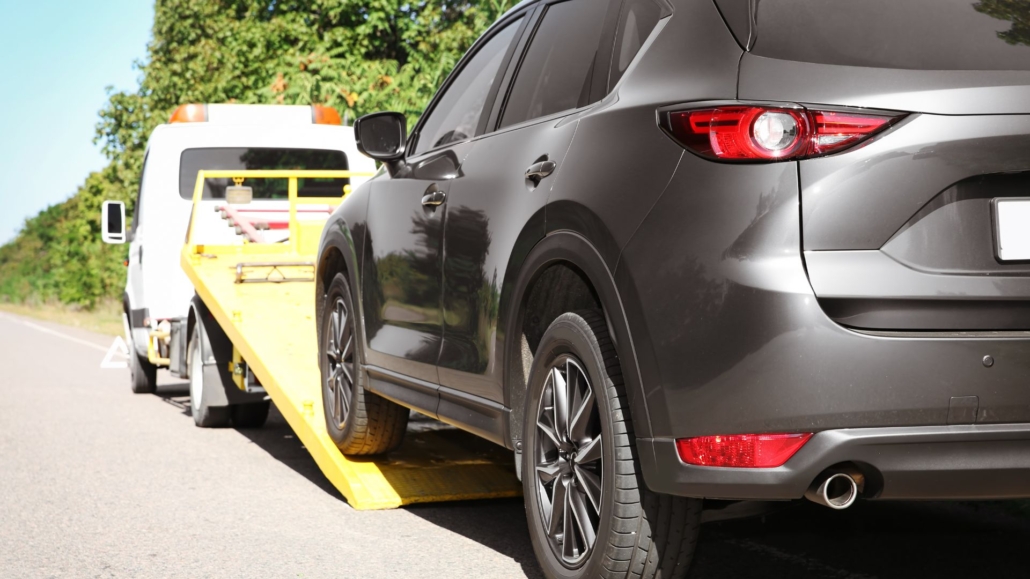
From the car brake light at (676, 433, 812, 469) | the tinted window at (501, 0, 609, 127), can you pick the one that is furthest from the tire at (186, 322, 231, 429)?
the car brake light at (676, 433, 812, 469)

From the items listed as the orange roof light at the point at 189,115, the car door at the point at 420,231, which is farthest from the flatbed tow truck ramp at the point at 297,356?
the orange roof light at the point at 189,115

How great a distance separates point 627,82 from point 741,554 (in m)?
2.00

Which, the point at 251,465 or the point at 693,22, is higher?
the point at 693,22

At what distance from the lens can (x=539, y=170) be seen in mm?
3947

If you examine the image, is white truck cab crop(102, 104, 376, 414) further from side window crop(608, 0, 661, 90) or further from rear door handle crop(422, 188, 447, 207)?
side window crop(608, 0, 661, 90)

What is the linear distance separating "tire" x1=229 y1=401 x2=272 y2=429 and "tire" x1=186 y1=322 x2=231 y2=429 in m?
0.07

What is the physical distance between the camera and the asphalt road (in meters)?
4.59

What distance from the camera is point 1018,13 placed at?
10.4ft

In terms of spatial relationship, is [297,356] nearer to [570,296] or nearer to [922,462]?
[570,296]

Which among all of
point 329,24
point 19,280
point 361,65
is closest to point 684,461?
point 361,65

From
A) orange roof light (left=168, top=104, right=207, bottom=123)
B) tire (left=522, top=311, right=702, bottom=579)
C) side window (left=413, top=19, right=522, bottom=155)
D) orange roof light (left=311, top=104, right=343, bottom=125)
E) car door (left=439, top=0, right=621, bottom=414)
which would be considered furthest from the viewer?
orange roof light (left=311, top=104, right=343, bottom=125)

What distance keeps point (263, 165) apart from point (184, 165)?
66 cm

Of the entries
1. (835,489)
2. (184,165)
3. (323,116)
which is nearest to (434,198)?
(835,489)

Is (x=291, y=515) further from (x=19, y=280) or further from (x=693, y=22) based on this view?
(x=19, y=280)
